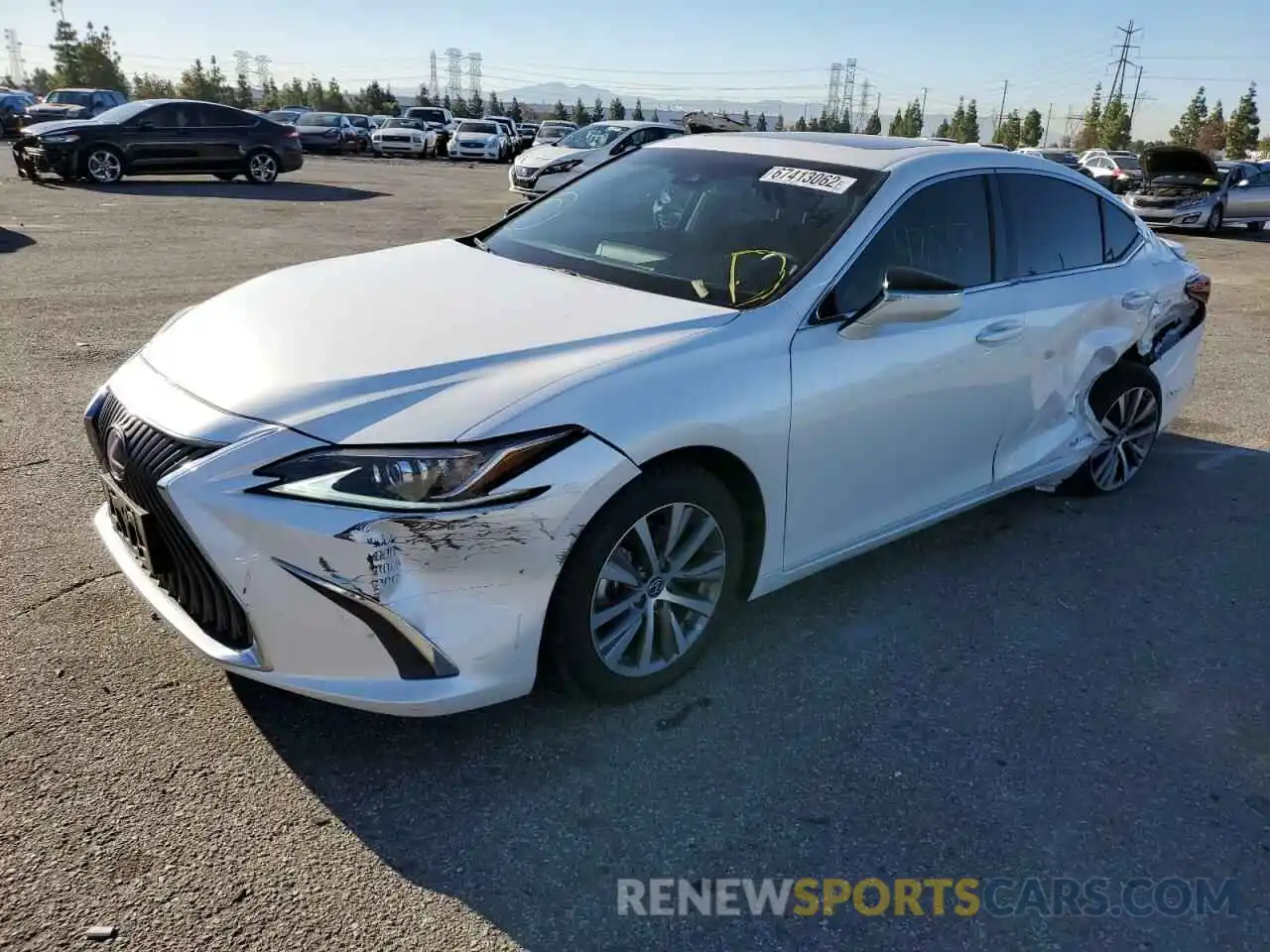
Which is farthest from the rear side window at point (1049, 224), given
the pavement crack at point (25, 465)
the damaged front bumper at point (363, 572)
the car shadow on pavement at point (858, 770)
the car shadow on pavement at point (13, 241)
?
the car shadow on pavement at point (13, 241)

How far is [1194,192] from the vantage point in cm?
2020

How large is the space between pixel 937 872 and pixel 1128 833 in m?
0.60

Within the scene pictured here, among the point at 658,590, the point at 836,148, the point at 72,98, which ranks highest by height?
the point at 72,98

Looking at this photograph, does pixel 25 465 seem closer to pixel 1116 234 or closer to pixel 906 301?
pixel 906 301

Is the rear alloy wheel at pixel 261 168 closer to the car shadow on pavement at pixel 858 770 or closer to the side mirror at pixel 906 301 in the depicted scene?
the car shadow on pavement at pixel 858 770

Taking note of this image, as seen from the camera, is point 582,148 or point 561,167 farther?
point 582,148

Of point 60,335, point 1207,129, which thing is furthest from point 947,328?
point 1207,129

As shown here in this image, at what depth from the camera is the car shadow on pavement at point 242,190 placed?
17656 mm

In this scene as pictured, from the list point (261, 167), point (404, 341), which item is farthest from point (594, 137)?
point (404, 341)

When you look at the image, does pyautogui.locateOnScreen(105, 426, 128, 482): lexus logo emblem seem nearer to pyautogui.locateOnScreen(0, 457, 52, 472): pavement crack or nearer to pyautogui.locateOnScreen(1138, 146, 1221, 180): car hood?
pyautogui.locateOnScreen(0, 457, 52, 472): pavement crack

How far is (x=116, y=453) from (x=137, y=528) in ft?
0.71

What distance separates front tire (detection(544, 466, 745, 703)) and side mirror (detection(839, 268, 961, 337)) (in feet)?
2.59

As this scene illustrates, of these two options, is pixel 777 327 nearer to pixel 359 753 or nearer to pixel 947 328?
pixel 947 328

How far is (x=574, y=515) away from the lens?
2.67 meters
